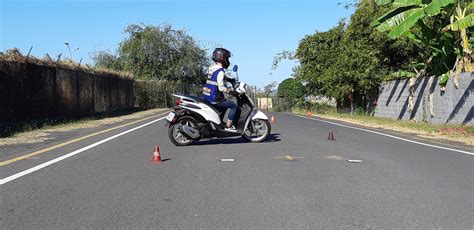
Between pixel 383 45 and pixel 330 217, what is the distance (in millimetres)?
24583

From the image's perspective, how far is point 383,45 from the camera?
2883 cm

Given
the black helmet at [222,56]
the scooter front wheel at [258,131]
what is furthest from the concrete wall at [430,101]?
the black helmet at [222,56]

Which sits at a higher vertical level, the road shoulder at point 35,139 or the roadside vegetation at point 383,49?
the roadside vegetation at point 383,49

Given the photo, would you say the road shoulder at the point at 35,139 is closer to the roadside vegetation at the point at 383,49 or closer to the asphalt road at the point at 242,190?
the asphalt road at the point at 242,190

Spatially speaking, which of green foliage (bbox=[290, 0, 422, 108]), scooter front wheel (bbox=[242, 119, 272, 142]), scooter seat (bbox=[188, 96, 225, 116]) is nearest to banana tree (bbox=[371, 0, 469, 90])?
green foliage (bbox=[290, 0, 422, 108])

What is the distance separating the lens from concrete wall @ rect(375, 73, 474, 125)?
1880cm

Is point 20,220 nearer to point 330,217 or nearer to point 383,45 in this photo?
point 330,217

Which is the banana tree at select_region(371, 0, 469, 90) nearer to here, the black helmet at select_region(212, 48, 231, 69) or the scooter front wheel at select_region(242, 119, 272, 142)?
the scooter front wheel at select_region(242, 119, 272, 142)

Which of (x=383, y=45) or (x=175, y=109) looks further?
(x=383, y=45)

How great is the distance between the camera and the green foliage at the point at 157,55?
50.1 meters

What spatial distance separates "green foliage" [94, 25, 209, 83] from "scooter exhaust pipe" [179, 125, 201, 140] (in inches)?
1511

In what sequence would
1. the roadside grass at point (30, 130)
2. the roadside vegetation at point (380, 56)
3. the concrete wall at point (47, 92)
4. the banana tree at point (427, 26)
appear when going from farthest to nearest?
the roadside vegetation at point (380, 56)
the banana tree at point (427, 26)
the concrete wall at point (47, 92)
the roadside grass at point (30, 130)

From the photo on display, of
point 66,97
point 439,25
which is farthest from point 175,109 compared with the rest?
point 439,25

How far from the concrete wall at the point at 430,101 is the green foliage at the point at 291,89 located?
42.6 feet
